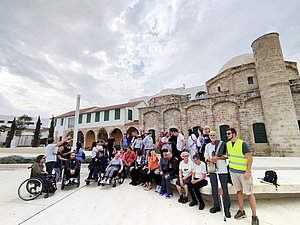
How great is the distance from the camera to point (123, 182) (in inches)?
225

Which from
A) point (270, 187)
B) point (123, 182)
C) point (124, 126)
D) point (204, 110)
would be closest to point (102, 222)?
point (123, 182)

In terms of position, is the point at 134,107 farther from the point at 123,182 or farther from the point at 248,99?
the point at 123,182

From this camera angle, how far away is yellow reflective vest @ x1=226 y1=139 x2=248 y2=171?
2.88m

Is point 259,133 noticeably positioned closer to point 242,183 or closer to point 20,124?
point 242,183

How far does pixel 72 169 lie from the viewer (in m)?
5.07

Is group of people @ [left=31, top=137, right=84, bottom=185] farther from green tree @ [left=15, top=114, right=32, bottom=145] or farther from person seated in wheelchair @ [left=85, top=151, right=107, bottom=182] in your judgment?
green tree @ [left=15, top=114, right=32, bottom=145]

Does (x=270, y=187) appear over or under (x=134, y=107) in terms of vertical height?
under

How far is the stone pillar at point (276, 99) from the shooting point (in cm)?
995

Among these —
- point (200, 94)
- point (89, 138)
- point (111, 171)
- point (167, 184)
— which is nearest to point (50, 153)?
point (111, 171)

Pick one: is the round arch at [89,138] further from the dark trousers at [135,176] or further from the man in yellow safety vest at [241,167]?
the man in yellow safety vest at [241,167]

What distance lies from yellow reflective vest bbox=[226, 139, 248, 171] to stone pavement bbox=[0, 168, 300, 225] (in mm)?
1173

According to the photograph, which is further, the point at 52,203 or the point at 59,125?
the point at 59,125

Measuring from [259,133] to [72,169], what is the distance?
14191 mm

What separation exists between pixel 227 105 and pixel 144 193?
12585mm
